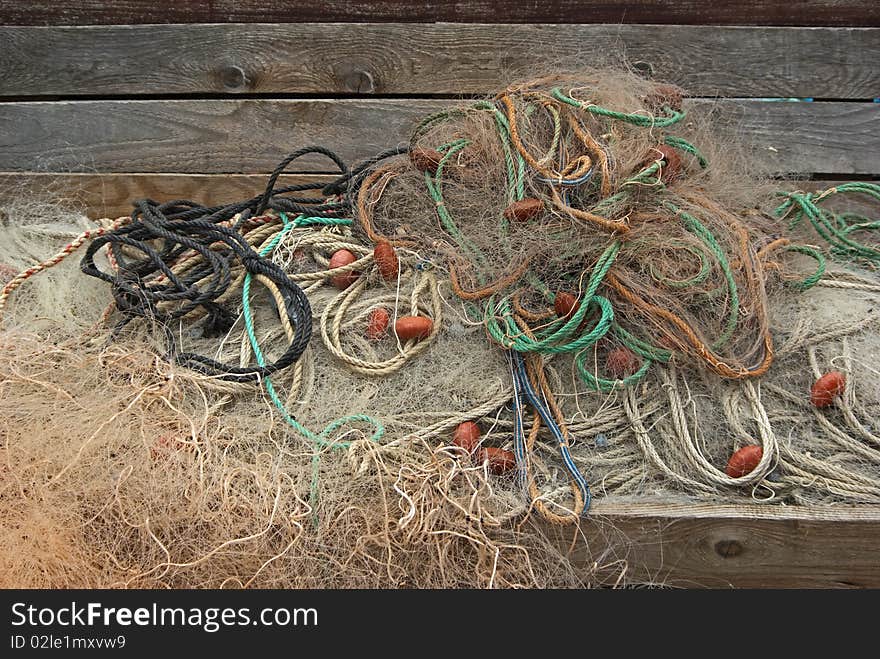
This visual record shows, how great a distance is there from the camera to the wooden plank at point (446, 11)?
2926mm

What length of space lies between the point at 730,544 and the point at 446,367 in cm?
85

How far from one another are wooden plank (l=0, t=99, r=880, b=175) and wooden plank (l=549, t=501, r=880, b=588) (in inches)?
69.3

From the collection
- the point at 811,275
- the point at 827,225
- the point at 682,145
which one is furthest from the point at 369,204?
the point at 827,225

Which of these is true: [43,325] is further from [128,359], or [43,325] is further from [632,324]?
[632,324]

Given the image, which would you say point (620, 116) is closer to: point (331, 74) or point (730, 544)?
point (730, 544)

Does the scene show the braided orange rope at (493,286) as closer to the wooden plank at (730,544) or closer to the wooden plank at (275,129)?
the wooden plank at (730,544)

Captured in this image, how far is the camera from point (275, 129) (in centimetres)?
298

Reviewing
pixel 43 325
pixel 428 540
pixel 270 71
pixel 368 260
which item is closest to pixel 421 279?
pixel 368 260

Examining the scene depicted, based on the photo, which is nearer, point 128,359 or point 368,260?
point 128,359

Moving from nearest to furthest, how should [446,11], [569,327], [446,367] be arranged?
[569,327] < [446,367] < [446,11]

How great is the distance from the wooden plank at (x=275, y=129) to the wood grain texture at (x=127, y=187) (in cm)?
7

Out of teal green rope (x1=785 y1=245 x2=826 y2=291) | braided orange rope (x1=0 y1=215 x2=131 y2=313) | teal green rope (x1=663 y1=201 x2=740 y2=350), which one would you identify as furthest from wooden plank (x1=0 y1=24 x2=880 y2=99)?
teal green rope (x1=663 y1=201 x2=740 y2=350)

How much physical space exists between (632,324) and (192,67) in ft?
7.03

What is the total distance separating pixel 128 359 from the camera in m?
1.96
